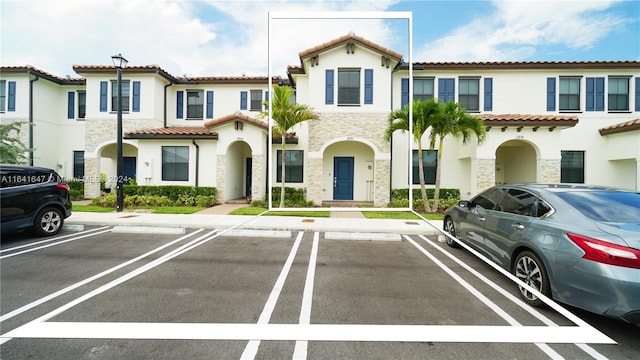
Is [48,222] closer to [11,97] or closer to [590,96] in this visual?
[11,97]

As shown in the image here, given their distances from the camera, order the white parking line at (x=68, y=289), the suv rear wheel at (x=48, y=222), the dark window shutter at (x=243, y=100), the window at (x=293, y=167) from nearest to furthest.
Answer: the white parking line at (x=68, y=289), the suv rear wheel at (x=48, y=222), the window at (x=293, y=167), the dark window shutter at (x=243, y=100)

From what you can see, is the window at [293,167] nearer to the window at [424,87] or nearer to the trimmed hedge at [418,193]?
the trimmed hedge at [418,193]

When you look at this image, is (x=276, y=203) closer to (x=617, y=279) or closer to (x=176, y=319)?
(x=176, y=319)

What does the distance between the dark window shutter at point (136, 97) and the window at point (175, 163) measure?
3650 millimetres

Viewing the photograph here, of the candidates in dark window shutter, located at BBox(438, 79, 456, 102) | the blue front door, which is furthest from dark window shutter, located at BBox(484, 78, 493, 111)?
the blue front door

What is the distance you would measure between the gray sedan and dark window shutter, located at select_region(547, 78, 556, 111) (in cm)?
1359

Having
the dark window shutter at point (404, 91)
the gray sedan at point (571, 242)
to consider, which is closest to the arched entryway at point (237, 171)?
the dark window shutter at point (404, 91)

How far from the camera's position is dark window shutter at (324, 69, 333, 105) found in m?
13.0

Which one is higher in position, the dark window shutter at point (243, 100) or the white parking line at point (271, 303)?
the dark window shutter at point (243, 100)

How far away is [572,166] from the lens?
1384 centimetres

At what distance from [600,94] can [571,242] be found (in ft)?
55.9

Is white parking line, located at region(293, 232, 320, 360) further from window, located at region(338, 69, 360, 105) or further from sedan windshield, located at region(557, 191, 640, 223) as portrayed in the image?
window, located at region(338, 69, 360, 105)

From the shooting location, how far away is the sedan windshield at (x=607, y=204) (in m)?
3.26

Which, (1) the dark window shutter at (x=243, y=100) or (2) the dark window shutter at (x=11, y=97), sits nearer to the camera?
(2) the dark window shutter at (x=11, y=97)
